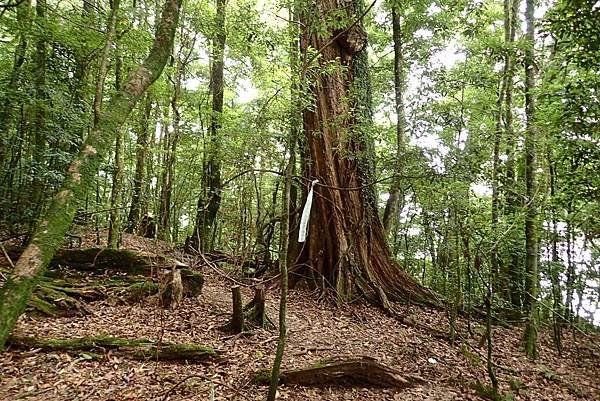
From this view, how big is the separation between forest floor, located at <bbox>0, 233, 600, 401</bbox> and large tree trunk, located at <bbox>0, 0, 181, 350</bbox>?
1655 millimetres

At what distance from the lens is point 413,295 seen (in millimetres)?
8641

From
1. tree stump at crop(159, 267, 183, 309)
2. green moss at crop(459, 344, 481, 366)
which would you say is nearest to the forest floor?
green moss at crop(459, 344, 481, 366)

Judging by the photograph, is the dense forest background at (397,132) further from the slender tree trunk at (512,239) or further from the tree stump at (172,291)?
the tree stump at (172,291)

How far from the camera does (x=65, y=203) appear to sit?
302cm

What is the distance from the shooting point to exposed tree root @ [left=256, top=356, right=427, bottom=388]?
4.74m

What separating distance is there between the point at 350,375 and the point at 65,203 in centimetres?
371

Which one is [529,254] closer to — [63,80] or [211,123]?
[211,123]

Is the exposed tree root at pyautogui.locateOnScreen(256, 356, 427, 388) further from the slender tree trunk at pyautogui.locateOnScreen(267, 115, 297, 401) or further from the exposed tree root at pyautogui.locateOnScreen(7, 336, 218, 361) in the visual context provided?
the slender tree trunk at pyautogui.locateOnScreen(267, 115, 297, 401)

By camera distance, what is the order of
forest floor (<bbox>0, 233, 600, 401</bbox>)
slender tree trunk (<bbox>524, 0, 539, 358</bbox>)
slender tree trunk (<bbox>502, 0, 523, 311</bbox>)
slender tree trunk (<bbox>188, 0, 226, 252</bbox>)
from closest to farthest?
forest floor (<bbox>0, 233, 600, 401</bbox>), slender tree trunk (<bbox>524, 0, 539, 358</bbox>), slender tree trunk (<bbox>502, 0, 523, 311</bbox>), slender tree trunk (<bbox>188, 0, 226, 252</bbox>)

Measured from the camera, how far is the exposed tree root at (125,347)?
4414 millimetres

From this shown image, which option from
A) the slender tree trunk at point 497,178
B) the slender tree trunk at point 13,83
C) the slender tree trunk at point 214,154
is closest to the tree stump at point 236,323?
the slender tree trunk at point 497,178

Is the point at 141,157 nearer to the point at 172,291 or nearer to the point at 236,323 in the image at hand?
the point at 172,291

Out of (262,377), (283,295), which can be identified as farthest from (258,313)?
(283,295)

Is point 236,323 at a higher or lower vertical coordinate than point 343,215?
lower
